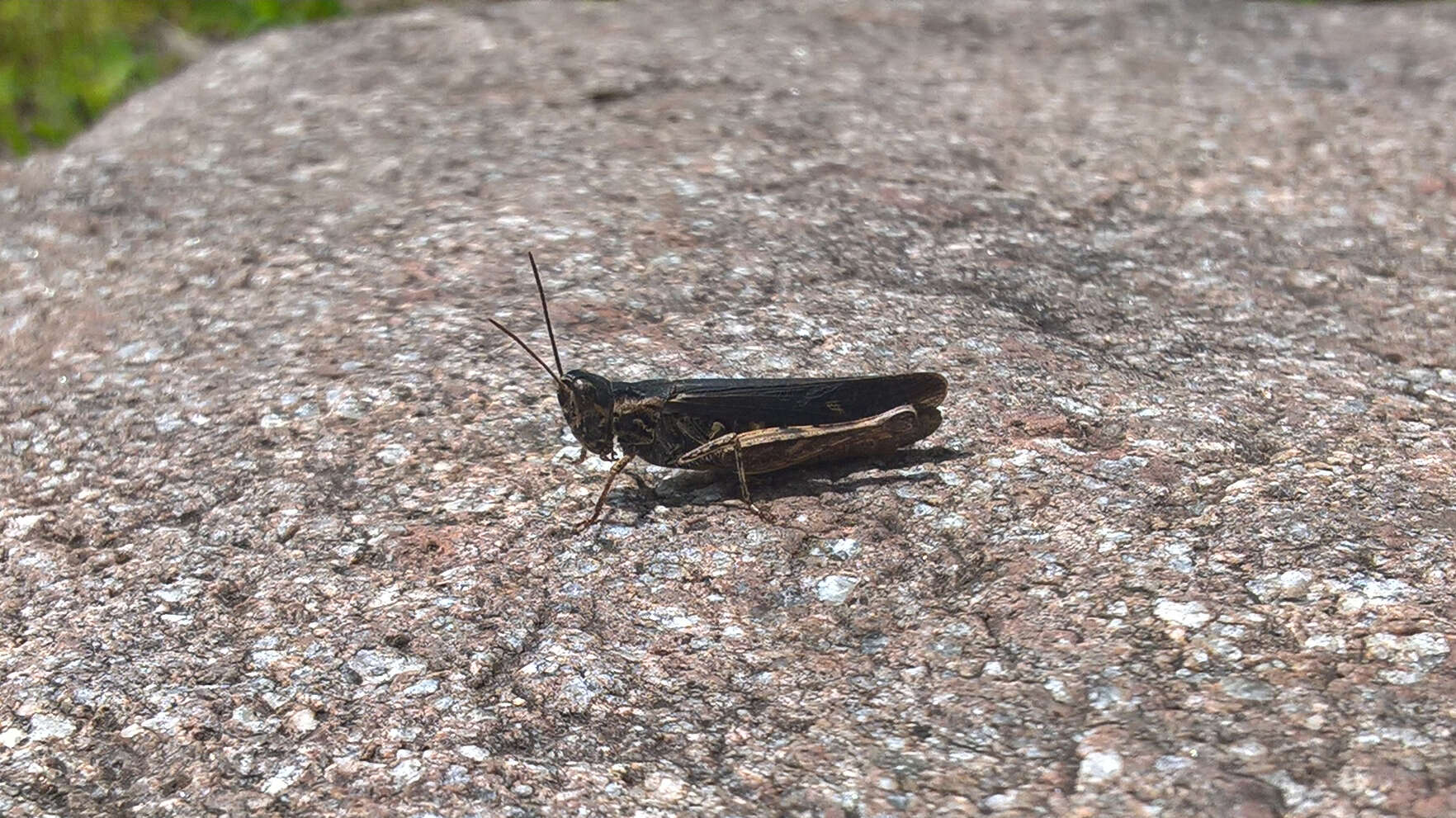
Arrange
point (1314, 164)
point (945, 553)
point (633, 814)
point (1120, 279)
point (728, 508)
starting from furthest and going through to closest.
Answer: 1. point (1314, 164)
2. point (1120, 279)
3. point (728, 508)
4. point (945, 553)
5. point (633, 814)

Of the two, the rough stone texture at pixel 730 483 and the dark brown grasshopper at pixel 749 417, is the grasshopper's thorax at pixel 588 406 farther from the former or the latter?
the rough stone texture at pixel 730 483

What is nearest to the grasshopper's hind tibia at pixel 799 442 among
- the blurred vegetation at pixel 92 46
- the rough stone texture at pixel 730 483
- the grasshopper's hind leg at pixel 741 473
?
the grasshopper's hind leg at pixel 741 473

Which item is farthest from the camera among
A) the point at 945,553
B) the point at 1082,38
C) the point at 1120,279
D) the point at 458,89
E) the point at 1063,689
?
the point at 1082,38

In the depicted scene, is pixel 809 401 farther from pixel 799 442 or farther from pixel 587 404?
pixel 587 404

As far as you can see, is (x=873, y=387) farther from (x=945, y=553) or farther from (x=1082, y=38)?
(x=1082, y=38)

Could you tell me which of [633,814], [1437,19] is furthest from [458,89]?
[1437,19]

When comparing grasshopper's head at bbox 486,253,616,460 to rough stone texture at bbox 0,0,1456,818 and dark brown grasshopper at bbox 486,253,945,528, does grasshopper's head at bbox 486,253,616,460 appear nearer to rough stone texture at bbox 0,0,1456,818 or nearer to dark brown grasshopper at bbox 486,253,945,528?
dark brown grasshopper at bbox 486,253,945,528
